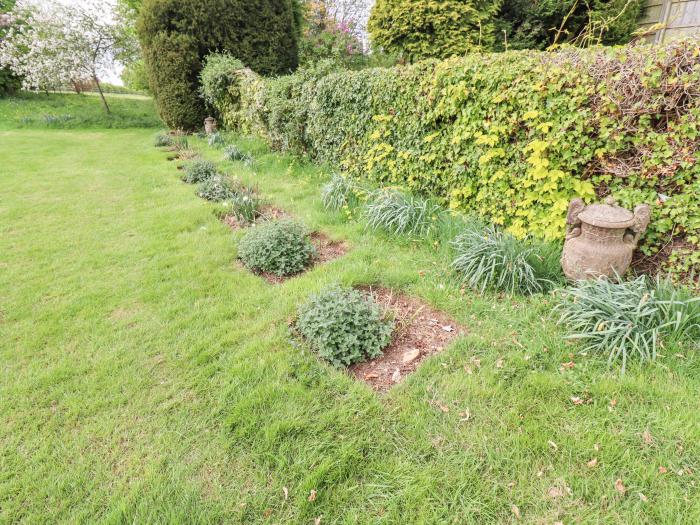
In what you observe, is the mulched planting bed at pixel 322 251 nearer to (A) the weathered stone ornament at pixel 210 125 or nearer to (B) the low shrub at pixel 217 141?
(B) the low shrub at pixel 217 141

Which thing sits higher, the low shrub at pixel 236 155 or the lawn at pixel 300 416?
the low shrub at pixel 236 155

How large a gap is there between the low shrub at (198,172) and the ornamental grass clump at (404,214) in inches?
140

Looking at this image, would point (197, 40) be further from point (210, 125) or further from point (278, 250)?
point (278, 250)

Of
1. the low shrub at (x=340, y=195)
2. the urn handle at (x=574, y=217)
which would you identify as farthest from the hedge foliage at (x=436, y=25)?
the urn handle at (x=574, y=217)

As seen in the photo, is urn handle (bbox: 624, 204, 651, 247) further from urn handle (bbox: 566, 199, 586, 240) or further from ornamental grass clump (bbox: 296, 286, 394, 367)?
ornamental grass clump (bbox: 296, 286, 394, 367)

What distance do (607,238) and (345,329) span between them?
2.01 meters

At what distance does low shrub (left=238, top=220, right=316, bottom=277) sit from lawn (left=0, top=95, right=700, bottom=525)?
203mm

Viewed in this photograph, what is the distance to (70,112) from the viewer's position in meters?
15.1

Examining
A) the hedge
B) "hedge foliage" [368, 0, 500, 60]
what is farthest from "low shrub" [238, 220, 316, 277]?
"hedge foliage" [368, 0, 500, 60]

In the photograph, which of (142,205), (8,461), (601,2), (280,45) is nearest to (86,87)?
(280,45)

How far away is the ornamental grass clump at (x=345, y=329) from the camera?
2492mm

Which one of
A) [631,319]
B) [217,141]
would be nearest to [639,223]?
[631,319]

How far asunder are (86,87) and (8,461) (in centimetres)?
2815

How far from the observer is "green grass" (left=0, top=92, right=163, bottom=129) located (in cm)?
1337
